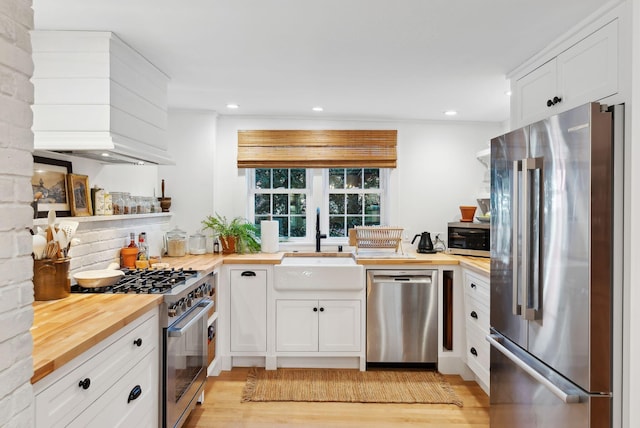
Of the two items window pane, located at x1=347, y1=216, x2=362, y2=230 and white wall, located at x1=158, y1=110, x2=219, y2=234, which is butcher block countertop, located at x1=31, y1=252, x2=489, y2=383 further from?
window pane, located at x1=347, y1=216, x2=362, y2=230

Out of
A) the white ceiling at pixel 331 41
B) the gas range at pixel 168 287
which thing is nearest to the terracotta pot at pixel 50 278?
the gas range at pixel 168 287

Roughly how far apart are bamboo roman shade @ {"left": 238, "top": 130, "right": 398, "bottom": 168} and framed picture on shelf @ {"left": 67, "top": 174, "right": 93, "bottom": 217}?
1.70m

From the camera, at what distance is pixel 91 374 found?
152 centimetres

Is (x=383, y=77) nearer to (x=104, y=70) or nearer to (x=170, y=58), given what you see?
(x=170, y=58)

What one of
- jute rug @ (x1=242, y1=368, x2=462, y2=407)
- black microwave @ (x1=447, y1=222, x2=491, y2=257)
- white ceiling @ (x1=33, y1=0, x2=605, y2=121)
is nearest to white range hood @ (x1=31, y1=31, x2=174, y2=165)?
white ceiling @ (x1=33, y1=0, x2=605, y2=121)

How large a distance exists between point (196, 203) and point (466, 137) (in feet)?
9.22

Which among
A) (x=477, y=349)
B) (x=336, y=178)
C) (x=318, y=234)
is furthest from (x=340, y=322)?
(x=336, y=178)

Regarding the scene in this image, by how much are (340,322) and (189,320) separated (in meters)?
1.41

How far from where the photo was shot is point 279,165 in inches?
163

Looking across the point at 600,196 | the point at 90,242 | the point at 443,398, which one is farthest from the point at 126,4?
the point at 443,398

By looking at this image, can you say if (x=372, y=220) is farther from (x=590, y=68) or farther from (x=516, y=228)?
(x=590, y=68)

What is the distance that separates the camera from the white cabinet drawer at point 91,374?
1268 mm

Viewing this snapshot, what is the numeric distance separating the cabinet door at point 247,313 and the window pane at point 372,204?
1467 millimetres

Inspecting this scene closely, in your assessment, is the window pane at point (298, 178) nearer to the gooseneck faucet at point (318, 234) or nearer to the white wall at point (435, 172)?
the gooseneck faucet at point (318, 234)
